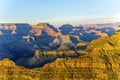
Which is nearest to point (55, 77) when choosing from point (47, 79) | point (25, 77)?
point (47, 79)

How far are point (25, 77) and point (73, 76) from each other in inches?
1033

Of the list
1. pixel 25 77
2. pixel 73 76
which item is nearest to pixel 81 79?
pixel 73 76

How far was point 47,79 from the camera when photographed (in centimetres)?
19825

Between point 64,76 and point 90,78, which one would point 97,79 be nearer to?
point 90,78

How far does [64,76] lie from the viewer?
654ft

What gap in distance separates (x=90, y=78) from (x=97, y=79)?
3.87 m

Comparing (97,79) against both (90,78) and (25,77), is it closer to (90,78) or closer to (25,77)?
(90,78)

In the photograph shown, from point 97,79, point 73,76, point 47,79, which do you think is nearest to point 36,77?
point 47,79

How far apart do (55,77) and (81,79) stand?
14.1m

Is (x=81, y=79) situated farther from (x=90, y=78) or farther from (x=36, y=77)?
(x=36, y=77)

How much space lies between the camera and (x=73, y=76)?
200 m

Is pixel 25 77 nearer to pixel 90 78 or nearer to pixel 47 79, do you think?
pixel 47 79

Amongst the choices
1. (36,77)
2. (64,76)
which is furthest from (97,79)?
(36,77)

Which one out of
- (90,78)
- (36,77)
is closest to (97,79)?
(90,78)
